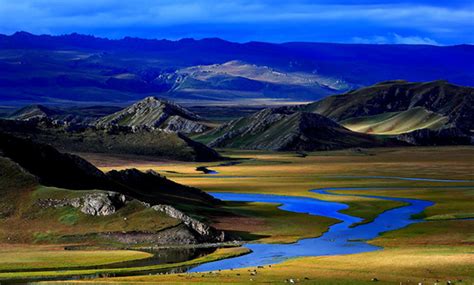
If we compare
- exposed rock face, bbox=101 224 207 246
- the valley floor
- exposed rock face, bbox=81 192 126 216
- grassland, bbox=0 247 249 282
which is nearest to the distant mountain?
exposed rock face, bbox=81 192 126 216

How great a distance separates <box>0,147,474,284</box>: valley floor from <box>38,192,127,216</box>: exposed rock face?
11009mm

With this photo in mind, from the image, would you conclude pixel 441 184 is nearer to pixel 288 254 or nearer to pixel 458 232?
pixel 458 232

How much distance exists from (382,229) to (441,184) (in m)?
64.0

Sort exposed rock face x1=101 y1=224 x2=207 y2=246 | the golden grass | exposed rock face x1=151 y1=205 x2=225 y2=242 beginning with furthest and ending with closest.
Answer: exposed rock face x1=151 y1=205 x2=225 y2=242 < exposed rock face x1=101 y1=224 x2=207 y2=246 < the golden grass

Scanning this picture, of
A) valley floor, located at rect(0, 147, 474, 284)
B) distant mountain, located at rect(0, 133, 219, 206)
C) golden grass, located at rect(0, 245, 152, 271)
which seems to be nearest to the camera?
valley floor, located at rect(0, 147, 474, 284)

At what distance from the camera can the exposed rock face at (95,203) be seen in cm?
8112

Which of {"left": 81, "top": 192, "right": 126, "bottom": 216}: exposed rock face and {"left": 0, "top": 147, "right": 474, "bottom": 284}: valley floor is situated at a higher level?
{"left": 81, "top": 192, "right": 126, "bottom": 216}: exposed rock face

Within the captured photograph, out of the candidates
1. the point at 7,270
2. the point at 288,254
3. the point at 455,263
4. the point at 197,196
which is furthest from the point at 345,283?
the point at 197,196

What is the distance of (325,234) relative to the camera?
8519 cm

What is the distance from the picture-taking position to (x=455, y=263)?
59500 mm

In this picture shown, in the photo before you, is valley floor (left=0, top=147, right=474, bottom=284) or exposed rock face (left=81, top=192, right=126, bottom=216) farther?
exposed rock face (left=81, top=192, right=126, bottom=216)

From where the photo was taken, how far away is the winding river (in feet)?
224

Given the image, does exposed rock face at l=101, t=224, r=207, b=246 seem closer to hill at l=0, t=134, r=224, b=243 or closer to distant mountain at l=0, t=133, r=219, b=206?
hill at l=0, t=134, r=224, b=243

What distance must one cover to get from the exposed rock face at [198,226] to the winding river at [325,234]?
318 centimetres
